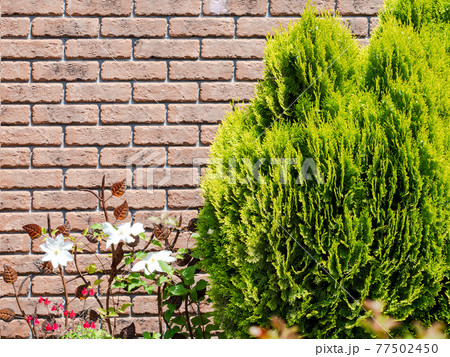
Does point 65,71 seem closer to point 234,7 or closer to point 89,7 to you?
point 89,7

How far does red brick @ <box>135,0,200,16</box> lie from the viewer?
132 inches

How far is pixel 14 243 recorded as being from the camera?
10.7 feet

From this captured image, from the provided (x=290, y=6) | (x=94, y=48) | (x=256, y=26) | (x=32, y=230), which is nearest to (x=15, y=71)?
(x=94, y=48)

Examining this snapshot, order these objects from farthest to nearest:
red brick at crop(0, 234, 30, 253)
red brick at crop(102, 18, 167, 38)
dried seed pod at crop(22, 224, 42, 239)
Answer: red brick at crop(102, 18, 167, 38)
red brick at crop(0, 234, 30, 253)
dried seed pod at crop(22, 224, 42, 239)

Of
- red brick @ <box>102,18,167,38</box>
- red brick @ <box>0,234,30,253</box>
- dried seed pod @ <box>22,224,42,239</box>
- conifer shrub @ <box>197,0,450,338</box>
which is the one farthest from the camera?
red brick @ <box>102,18,167,38</box>

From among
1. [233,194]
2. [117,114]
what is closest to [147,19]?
[117,114]

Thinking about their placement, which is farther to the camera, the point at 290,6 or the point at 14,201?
the point at 290,6

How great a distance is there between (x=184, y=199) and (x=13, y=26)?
2.06 m

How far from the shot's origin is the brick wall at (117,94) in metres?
3.29

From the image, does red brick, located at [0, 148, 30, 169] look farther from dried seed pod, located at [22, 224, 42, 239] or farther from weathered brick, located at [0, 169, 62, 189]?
dried seed pod, located at [22, 224, 42, 239]

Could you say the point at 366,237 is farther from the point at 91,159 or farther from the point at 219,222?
the point at 91,159

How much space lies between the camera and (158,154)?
3305mm

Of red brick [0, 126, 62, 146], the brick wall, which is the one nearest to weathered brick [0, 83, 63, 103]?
the brick wall

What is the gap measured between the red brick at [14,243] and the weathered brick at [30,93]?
113 cm
